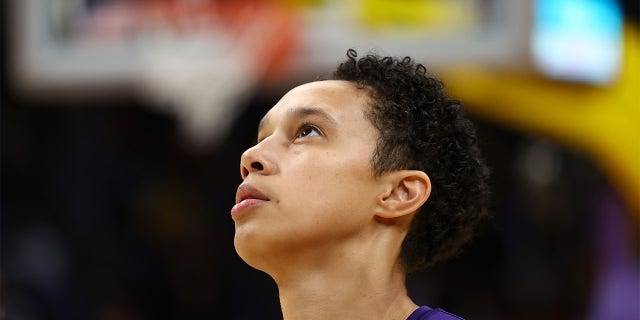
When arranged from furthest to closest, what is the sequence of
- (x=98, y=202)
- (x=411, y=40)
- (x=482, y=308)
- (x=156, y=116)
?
(x=156, y=116) < (x=98, y=202) < (x=482, y=308) < (x=411, y=40)

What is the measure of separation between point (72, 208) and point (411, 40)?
365 centimetres

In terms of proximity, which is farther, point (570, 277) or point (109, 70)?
point (570, 277)

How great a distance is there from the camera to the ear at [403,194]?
3.47m

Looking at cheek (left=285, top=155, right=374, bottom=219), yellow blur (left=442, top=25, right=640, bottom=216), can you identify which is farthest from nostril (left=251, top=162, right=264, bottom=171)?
yellow blur (left=442, top=25, right=640, bottom=216)

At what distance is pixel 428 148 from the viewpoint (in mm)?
3570

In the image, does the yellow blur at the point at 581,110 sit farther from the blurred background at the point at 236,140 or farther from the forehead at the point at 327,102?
the forehead at the point at 327,102

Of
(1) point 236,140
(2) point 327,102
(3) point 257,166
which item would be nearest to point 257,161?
(3) point 257,166

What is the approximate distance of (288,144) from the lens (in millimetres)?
3500

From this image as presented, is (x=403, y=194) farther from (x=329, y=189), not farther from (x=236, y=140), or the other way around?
(x=236, y=140)

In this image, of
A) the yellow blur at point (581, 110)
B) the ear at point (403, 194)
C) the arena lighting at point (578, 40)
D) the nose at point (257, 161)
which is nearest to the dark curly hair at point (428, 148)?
the ear at point (403, 194)

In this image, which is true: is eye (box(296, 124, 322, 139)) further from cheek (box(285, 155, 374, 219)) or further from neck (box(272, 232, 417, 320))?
neck (box(272, 232, 417, 320))

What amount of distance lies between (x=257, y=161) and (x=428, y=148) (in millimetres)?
509

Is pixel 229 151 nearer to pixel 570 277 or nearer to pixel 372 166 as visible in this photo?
pixel 570 277

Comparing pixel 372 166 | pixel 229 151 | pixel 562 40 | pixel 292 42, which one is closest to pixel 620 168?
pixel 562 40
